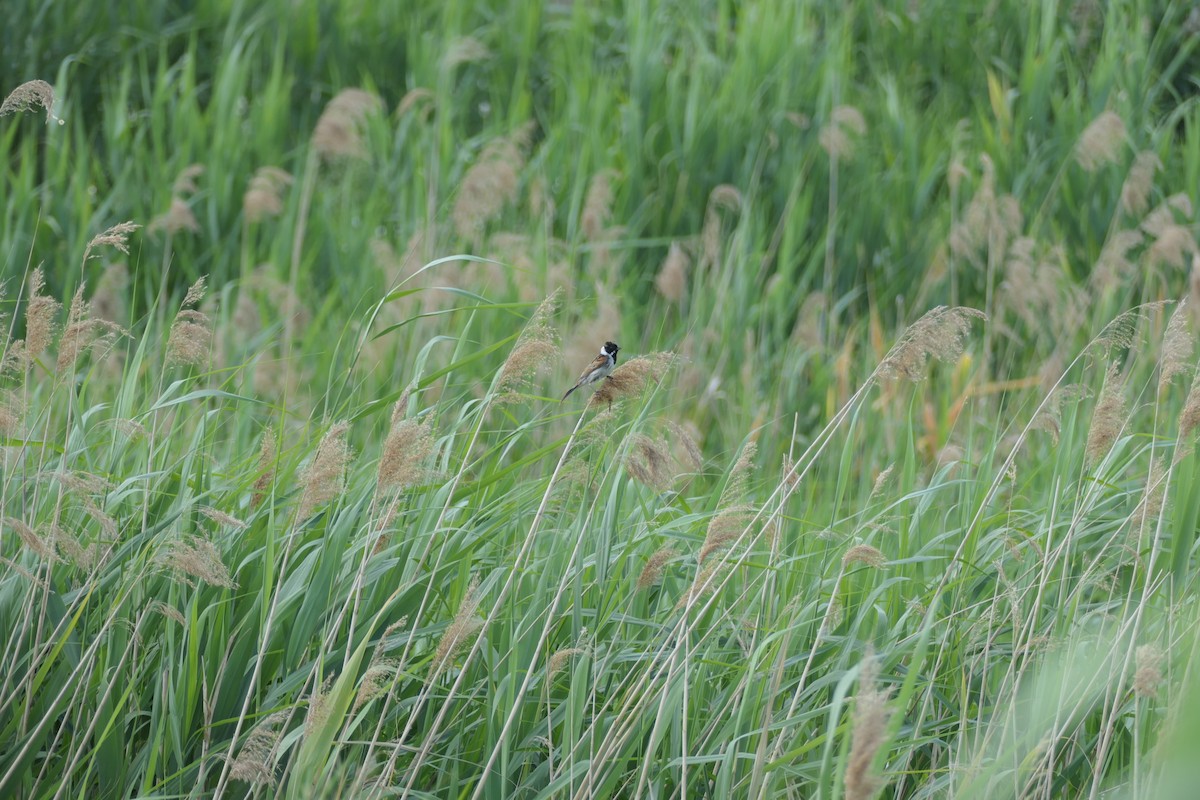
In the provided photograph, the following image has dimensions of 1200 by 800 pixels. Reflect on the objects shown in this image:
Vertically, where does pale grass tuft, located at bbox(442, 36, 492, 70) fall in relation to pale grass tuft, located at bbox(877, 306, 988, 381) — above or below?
above

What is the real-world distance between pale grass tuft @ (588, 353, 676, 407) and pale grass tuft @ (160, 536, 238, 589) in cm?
74

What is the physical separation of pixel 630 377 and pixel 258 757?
35.9 inches

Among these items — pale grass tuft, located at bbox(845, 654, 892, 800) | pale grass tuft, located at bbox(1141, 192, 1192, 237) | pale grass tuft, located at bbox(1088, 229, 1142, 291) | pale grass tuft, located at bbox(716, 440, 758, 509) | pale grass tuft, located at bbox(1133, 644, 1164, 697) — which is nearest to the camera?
pale grass tuft, located at bbox(845, 654, 892, 800)

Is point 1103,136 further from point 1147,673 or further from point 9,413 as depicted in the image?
point 9,413

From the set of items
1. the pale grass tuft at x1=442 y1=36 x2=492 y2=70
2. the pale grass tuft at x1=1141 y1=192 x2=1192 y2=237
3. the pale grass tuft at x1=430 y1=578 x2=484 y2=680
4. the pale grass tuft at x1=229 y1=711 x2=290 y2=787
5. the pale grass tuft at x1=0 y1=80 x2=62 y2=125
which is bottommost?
the pale grass tuft at x1=229 y1=711 x2=290 y2=787

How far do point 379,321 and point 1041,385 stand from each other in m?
2.49

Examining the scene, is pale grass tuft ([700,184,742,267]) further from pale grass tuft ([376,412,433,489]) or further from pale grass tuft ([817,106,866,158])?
pale grass tuft ([376,412,433,489])

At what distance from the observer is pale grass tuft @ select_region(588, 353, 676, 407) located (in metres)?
2.22

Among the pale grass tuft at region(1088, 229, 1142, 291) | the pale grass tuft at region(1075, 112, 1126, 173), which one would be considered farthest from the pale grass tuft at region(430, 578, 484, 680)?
the pale grass tuft at region(1075, 112, 1126, 173)

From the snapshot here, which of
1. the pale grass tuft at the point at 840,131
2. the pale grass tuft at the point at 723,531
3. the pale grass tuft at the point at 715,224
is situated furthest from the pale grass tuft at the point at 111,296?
the pale grass tuft at the point at 840,131

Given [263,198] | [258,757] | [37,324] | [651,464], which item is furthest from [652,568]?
[263,198]

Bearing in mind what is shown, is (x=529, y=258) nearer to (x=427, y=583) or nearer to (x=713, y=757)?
(x=427, y=583)

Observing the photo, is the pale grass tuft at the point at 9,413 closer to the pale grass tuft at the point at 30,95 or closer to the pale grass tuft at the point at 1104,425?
the pale grass tuft at the point at 30,95

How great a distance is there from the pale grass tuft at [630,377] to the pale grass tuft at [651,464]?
10 cm
